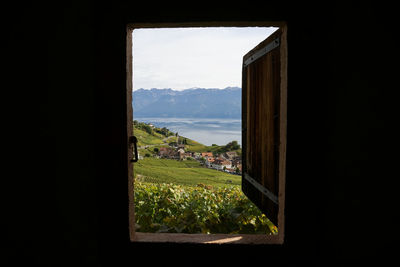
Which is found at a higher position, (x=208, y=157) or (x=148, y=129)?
(x=148, y=129)

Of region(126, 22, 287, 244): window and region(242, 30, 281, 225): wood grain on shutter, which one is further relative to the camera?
region(242, 30, 281, 225): wood grain on shutter

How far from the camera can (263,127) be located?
2.52 meters

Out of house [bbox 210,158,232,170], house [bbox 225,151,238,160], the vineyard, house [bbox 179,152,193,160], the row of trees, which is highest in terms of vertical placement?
the row of trees

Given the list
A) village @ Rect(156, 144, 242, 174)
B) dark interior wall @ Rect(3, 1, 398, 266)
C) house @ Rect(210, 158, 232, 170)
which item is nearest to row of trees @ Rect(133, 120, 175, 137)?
village @ Rect(156, 144, 242, 174)

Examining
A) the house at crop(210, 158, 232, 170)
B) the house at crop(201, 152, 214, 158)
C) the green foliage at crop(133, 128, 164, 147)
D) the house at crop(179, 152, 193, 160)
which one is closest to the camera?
the green foliage at crop(133, 128, 164, 147)

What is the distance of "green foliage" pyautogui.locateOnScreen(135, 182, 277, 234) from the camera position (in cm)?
272

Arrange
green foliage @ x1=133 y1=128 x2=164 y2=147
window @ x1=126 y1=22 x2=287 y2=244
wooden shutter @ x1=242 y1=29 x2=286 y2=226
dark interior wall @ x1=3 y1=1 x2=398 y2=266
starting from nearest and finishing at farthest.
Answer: dark interior wall @ x1=3 y1=1 x2=398 y2=266 < window @ x1=126 y1=22 x2=287 y2=244 < wooden shutter @ x1=242 y1=29 x2=286 y2=226 < green foliage @ x1=133 y1=128 x2=164 y2=147

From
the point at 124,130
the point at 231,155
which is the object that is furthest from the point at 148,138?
the point at 124,130

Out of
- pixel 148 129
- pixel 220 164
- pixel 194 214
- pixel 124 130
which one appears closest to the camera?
pixel 124 130

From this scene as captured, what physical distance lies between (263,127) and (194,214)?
4.48 ft

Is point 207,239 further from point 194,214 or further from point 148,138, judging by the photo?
point 148,138

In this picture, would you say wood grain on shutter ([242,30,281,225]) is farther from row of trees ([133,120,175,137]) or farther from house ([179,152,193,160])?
house ([179,152,193,160])

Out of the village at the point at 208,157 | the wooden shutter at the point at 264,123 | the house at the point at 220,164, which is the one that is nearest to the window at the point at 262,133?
the wooden shutter at the point at 264,123

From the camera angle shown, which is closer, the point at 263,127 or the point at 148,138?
the point at 263,127
